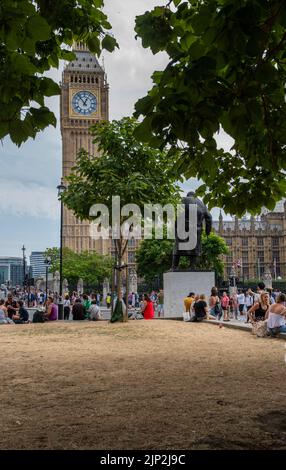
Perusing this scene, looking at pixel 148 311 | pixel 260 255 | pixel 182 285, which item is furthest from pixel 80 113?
pixel 182 285

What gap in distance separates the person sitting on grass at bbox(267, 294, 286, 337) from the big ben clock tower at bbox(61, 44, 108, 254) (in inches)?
3623

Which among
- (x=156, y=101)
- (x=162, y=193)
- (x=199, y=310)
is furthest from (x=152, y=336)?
(x=156, y=101)

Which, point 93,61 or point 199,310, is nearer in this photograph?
point 199,310

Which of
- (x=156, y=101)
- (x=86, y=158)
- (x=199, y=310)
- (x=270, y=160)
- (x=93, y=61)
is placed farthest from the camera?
(x=93, y=61)

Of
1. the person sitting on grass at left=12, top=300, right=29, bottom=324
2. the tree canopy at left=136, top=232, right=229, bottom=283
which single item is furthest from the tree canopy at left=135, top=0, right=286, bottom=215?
the tree canopy at left=136, top=232, right=229, bottom=283

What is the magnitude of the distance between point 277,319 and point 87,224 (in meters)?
96.1

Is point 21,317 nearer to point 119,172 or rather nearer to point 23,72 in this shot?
point 119,172

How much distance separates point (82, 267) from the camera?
79125mm

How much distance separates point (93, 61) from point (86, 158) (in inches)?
3794

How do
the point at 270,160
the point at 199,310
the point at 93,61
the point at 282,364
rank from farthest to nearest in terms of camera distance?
1. the point at 93,61
2. the point at 199,310
3. the point at 282,364
4. the point at 270,160

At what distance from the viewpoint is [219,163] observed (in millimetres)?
7398

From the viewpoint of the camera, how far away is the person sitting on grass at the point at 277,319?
1241 cm

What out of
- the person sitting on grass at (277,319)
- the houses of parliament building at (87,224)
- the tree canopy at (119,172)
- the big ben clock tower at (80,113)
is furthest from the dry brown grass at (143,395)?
the big ben clock tower at (80,113)

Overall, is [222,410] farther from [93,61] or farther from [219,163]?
[93,61]
